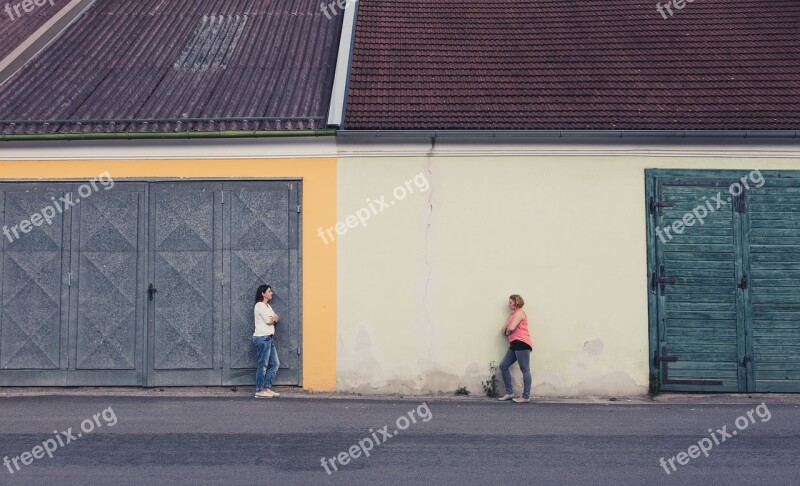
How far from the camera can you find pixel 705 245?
32.5 feet

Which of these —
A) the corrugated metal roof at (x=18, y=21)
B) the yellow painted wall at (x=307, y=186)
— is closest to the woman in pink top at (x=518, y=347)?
the yellow painted wall at (x=307, y=186)

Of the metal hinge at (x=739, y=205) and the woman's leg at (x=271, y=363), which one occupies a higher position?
the metal hinge at (x=739, y=205)

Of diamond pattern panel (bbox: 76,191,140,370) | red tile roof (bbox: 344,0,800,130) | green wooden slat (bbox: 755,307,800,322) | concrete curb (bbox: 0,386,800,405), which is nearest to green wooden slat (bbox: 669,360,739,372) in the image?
concrete curb (bbox: 0,386,800,405)

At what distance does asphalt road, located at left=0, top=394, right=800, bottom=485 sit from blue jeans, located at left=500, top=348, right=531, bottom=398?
268 mm

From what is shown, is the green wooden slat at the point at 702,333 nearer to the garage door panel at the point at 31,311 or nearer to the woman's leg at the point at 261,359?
the woman's leg at the point at 261,359

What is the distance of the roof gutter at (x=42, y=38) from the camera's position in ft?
37.6

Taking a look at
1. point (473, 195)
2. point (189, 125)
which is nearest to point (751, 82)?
point (473, 195)

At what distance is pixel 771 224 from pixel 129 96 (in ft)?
31.4

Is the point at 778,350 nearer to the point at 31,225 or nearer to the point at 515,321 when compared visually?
the point at 515,321

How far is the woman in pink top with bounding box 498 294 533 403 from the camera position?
30.7ft

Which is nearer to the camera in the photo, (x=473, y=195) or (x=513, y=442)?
(x=513, y=442)

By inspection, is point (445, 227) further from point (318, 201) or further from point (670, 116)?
point (670, 116)

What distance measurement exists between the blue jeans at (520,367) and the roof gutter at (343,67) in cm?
390

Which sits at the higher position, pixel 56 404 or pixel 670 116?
pixel 670 116
